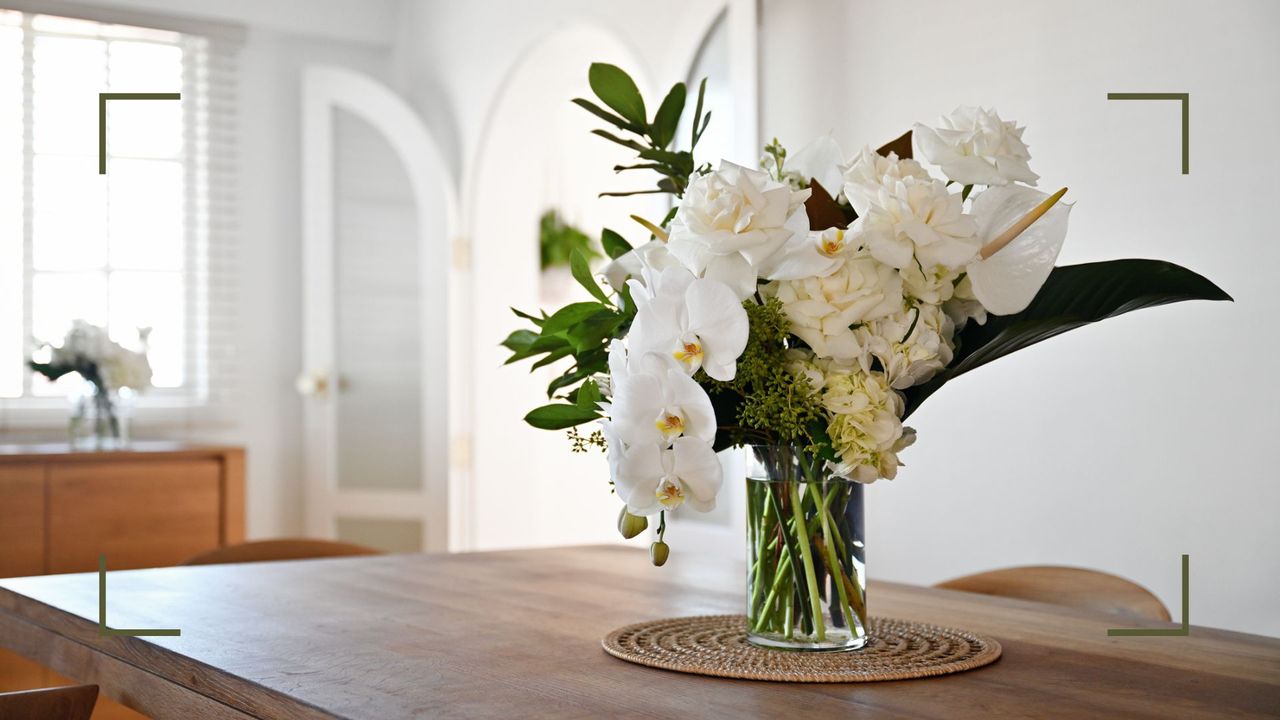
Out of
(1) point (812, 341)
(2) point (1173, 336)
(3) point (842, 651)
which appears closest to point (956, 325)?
(1) point (812, 341)

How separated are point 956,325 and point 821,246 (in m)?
0.16

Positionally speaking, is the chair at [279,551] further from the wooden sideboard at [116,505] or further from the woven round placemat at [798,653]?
the wooden sideboard at [116,505]

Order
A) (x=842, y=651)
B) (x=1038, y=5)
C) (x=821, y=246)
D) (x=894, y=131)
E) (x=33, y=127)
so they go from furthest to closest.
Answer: (x=33, y=127)
(x=894, y=131)
(x=1038, y=5)
(x=842, y=651)
(x=821, y=246)

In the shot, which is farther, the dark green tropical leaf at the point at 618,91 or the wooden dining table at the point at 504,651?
the dark green tropical leaf at the point at 618,91

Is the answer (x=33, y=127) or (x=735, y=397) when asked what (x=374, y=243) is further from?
→ (x=735, y=397)

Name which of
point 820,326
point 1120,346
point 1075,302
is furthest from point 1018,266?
point 1120,346

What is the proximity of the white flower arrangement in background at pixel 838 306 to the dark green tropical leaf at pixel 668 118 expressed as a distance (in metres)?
0.10

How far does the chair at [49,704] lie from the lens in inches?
44.1

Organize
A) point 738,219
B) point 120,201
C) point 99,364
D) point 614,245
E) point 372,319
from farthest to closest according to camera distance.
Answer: point 372,319 → point 120,201 → point 99,364 → point 614,245 → point 738,219

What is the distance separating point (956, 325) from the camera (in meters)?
1.10

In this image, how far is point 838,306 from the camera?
1029 millimetres

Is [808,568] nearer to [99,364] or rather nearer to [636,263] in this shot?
[636,263]

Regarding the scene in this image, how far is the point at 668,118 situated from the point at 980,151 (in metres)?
0.30

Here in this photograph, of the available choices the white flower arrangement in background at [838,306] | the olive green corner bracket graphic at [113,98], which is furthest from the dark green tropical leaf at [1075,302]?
the olive green corner bracket graphic at [113,98]
